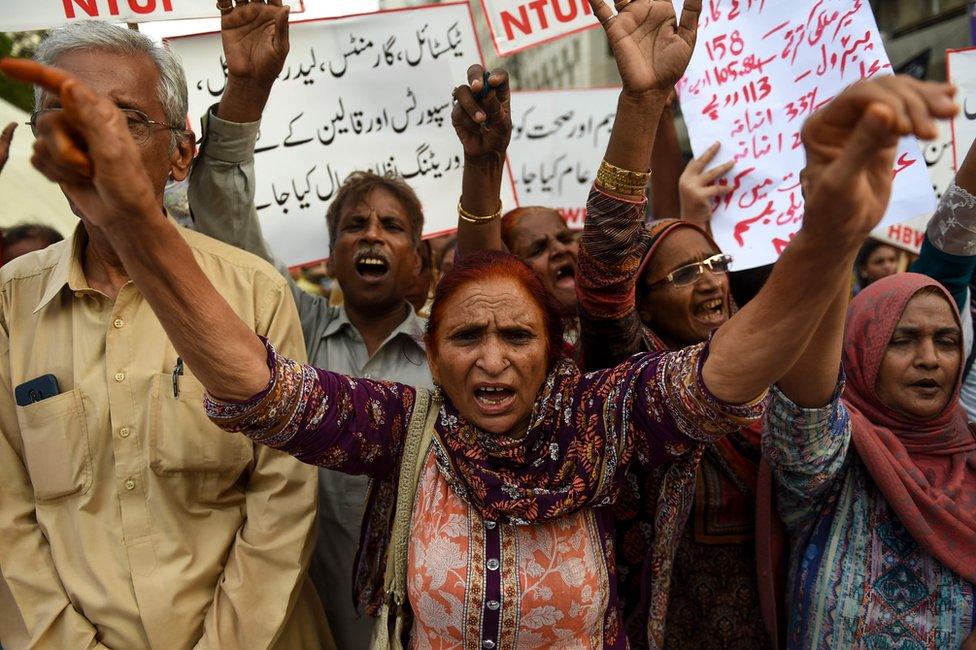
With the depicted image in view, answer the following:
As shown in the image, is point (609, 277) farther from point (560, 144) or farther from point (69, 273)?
point (560, 144)

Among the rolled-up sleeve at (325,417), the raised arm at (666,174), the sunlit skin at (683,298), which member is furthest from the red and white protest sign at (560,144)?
the rolled-up sleeve at (325,417)

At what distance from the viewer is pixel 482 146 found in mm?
2754

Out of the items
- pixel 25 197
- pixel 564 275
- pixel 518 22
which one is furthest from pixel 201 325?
pixel 25 197

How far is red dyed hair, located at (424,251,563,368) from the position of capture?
2.39m

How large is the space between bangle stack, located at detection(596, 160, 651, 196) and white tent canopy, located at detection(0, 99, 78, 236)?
4.27 metres

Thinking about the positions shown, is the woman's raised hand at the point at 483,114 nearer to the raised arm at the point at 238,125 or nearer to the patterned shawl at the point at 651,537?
the raised arm at the point at 238,125

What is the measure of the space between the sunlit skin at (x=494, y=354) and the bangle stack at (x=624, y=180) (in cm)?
35

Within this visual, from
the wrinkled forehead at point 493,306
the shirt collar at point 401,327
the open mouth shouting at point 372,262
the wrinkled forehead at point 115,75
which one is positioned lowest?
the shirt collar at point 401,327

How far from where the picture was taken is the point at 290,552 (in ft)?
7.80

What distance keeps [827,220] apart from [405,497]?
47.7 inches

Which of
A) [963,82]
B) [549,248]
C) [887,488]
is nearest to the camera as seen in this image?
[887,488]

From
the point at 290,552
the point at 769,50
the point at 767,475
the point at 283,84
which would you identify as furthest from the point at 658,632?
the point at 283,84

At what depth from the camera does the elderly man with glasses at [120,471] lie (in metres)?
2.26

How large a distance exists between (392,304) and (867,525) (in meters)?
1.78
